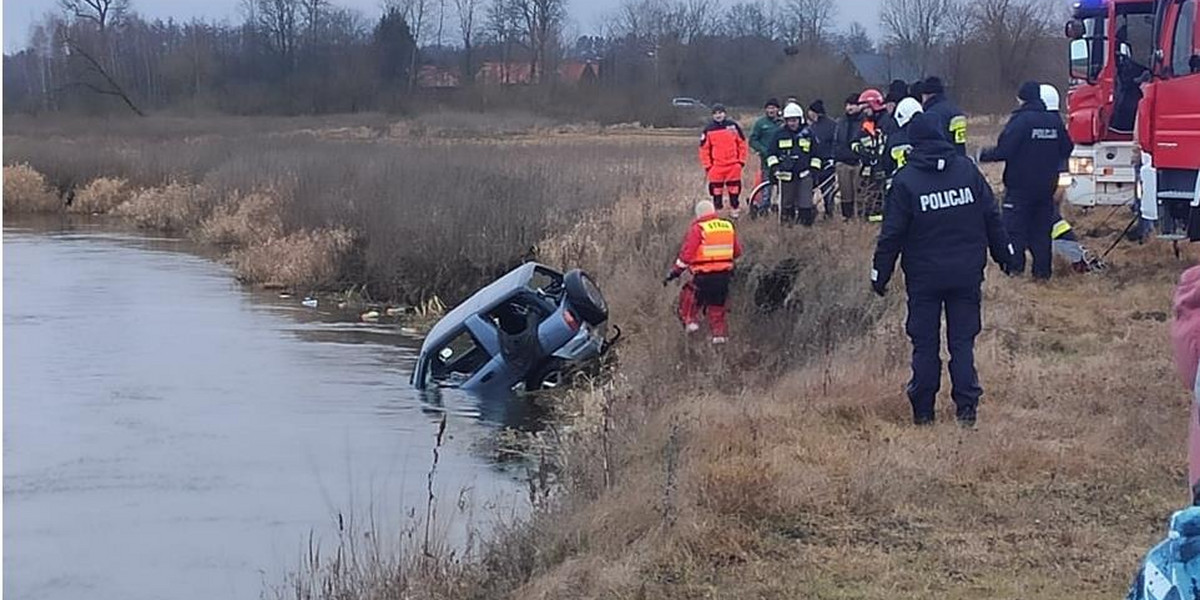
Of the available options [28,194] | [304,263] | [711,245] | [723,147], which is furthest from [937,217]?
[28,194]

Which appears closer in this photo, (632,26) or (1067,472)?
(1067,472)

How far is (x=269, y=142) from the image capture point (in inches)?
1416

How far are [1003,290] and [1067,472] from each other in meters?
4.66

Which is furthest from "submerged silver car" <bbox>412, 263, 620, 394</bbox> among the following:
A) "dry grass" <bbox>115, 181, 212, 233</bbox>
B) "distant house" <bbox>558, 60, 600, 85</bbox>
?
→ "distant house" <bbox>558, 60, 600, 85</bbox>

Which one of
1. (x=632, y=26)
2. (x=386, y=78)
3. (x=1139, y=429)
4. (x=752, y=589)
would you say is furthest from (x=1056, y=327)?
(x=632, y=26)

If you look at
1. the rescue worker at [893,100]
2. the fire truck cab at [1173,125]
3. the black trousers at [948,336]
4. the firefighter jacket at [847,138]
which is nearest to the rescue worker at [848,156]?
the firefighter jacket at [847,138]

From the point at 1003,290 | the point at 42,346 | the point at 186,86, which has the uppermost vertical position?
the point at 186,86

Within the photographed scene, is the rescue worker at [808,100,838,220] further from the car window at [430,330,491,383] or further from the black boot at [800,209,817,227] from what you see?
the car window at [430,330,491,383]

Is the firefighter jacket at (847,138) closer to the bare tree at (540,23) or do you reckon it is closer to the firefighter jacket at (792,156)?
the firefighter jacket at (792,156)

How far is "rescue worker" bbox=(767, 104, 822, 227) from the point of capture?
45.7ft

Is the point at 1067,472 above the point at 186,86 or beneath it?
beneath

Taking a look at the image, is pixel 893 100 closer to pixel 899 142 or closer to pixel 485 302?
pixel 899 142

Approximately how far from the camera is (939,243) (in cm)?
724

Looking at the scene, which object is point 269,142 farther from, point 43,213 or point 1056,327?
point 1056,327
